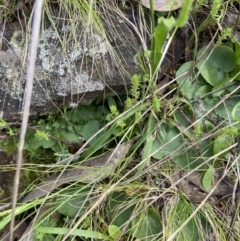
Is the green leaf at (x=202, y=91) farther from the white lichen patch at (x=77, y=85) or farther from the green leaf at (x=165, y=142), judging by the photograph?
the white lichen patch at (x=77, y=85)

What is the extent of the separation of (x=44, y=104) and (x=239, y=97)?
57cm

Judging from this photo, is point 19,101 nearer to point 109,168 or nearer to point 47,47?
point 47,47

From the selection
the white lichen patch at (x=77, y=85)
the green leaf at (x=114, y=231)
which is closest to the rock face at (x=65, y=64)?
the white lichen patch at (x=77, y=85)

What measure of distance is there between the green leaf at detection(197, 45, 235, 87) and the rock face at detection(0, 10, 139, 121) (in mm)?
212

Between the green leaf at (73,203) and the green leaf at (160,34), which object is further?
the green leaf at (73,203)

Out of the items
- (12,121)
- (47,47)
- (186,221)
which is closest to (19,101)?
(12,121)

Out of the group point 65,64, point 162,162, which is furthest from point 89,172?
point 65,64

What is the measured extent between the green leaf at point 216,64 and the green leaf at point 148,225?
0.42 meters

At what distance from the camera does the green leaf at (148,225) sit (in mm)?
1083

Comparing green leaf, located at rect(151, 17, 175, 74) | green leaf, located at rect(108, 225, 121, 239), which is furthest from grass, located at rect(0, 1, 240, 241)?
green leaf, located at rect(151, 17, 175, 74)

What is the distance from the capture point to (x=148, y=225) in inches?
42.9

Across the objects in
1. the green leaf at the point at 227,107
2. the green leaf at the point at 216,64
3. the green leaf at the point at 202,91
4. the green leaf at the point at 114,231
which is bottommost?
the green leaf at the point at 114,231

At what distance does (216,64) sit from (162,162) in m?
0.34

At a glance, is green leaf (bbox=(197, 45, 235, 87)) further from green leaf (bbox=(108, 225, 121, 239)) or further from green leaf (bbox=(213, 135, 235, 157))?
green leaf (bbox=(108, 225, 121, 239))
